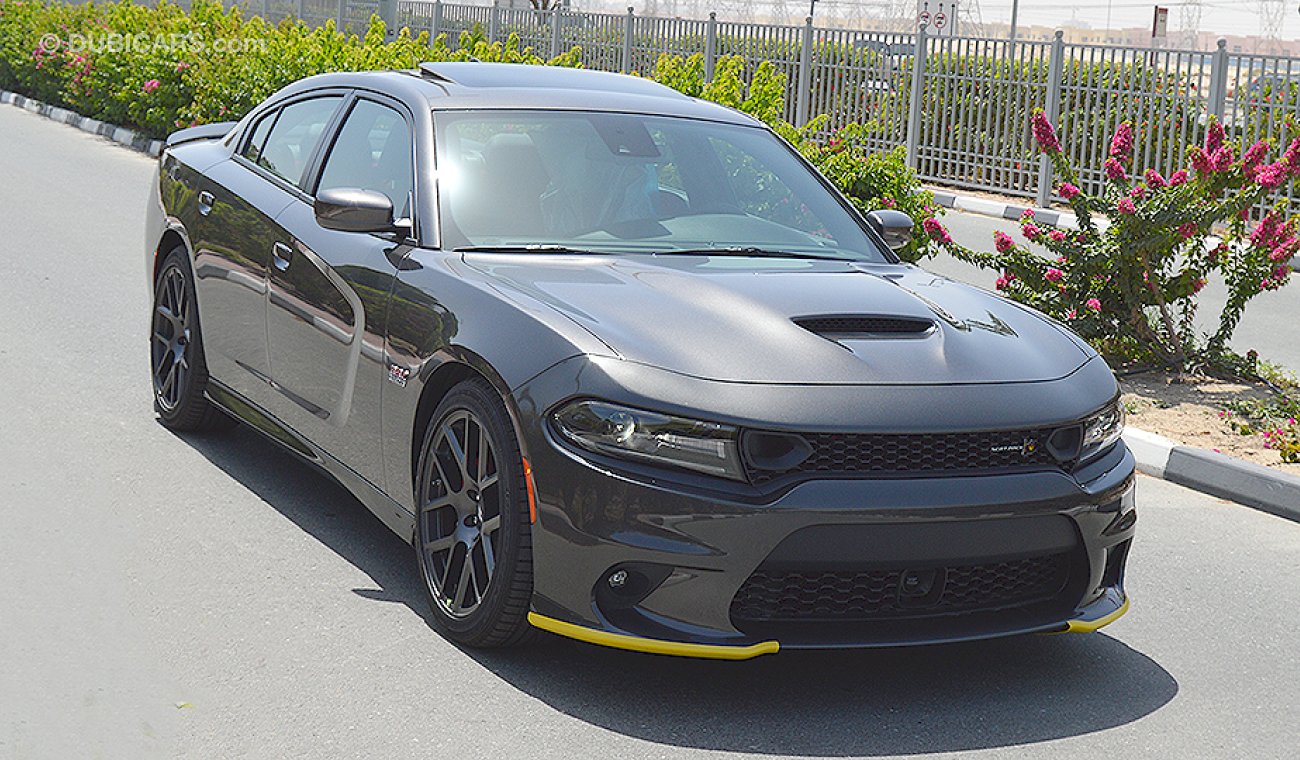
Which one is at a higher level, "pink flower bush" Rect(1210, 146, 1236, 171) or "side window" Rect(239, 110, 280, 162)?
"side window" Rect(239, 110, 280, 162)

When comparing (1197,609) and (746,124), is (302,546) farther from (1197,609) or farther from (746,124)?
(1197,609)

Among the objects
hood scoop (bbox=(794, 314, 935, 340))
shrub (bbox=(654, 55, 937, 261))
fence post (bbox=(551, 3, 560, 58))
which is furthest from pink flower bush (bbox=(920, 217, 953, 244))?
fence post (bbox=(551, 3, 560, 58))

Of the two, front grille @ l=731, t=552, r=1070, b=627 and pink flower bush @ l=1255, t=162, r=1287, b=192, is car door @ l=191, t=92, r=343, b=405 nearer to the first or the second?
front grille @ l=731, t=552, r=1070, b=627

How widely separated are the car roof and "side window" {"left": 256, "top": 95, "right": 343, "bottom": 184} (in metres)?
0.11

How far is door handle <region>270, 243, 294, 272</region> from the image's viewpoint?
5.92m

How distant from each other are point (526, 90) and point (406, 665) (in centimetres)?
217

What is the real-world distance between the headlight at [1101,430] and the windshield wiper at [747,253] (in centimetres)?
114

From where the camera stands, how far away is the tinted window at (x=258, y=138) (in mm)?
6863

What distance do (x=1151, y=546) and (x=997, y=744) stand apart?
87.8 inches

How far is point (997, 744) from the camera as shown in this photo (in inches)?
168

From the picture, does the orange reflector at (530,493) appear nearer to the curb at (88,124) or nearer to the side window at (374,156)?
the side window at (374,156)

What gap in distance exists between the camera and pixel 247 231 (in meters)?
6.32

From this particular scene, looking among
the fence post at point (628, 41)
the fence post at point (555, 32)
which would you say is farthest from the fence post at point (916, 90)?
the fence post at point (555, 32)

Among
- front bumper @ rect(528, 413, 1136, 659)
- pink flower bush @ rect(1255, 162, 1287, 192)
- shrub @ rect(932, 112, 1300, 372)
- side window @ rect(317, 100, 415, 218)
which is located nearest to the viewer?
front bumper @ rect(528, 413, 1136, 659)
